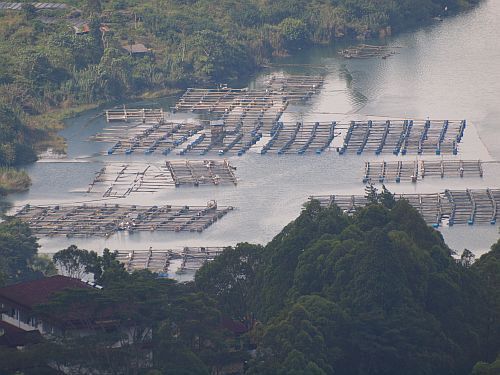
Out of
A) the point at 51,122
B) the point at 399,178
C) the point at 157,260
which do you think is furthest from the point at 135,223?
the point at 51,122

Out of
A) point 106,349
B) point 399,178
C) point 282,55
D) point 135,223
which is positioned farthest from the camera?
point 282,55

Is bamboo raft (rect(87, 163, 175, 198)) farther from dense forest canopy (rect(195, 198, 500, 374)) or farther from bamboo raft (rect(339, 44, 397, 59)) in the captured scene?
bamboo raft (rect(339, 44, 397, 59))

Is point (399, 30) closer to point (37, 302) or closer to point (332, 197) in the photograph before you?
point (332, 197)

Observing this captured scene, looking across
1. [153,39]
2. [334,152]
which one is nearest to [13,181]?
[334,152]

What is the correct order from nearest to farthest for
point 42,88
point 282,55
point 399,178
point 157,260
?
point 157,260 → point 399,178 → point 42,88 → point 282,55

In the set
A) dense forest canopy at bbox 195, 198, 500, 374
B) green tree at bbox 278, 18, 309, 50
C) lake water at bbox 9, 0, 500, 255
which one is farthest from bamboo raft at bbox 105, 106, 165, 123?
dense forest canopy at bbox 195, 198, 500, 374

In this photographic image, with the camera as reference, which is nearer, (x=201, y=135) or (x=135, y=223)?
(x=135, y=223)

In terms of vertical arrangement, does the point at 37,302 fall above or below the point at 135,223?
above
